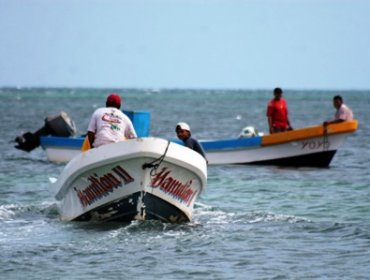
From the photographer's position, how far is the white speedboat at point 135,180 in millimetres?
14211

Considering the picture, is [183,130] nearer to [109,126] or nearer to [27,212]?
[109,126]

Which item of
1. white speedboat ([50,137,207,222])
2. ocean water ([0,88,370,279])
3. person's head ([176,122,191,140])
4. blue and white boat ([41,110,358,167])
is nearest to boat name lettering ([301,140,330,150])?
blue and white boat ([41,110,358,167])

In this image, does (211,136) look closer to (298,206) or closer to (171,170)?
(298,206)

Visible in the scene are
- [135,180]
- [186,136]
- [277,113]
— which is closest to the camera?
[135,180]

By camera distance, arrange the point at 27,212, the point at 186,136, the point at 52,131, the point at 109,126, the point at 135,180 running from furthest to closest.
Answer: the point at 52,131 → the point at 27,212 → the point at 186,136 → the point at 109,126 → the point at 135,180

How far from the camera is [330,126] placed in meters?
24.5

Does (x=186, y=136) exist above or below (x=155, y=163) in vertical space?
above

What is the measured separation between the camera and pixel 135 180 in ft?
47.3

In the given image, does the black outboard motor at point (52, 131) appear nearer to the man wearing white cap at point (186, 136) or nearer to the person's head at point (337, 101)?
the person's head at point (337, 101)

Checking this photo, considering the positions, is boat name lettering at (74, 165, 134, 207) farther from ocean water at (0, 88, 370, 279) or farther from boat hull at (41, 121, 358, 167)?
boat hull at (41, 121, 358, 167)

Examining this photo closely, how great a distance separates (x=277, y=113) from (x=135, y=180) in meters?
10.5

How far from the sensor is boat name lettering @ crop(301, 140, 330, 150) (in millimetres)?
24922

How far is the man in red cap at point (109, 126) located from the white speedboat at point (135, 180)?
0.37 m

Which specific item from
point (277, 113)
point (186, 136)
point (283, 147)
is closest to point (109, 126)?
point (186, 136)
